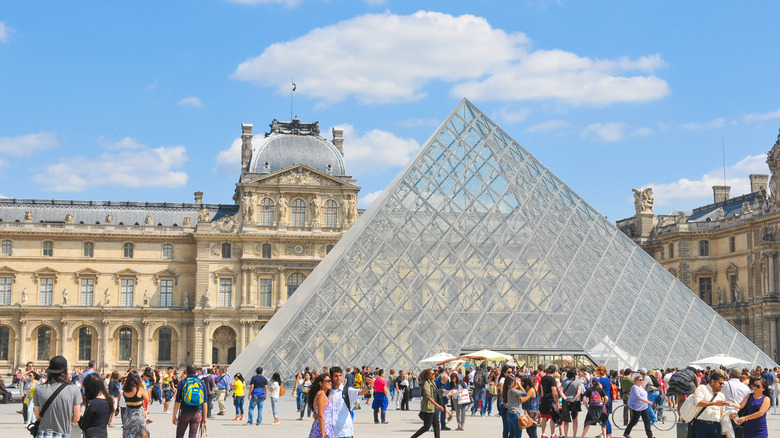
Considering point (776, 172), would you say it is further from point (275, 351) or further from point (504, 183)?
point (275, 351)

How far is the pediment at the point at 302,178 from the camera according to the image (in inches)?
2203

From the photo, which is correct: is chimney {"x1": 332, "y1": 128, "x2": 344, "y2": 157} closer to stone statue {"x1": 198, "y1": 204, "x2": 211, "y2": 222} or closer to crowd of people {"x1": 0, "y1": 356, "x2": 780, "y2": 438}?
stone statue {"x1": 198, "y1": 204, "x2": 211, "y2": 222}

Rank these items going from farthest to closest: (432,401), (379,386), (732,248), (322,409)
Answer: (732,248) < (379,386) < (432,401) < (322,409)

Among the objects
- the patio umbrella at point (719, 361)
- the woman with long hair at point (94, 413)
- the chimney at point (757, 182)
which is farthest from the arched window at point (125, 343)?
the woman with long hair at point (94, 413)

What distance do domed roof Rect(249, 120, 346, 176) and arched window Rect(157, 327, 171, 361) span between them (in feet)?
33.3

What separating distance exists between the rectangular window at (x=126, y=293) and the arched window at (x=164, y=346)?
7.80ft

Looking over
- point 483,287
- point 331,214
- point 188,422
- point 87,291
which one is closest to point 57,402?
point 188,422

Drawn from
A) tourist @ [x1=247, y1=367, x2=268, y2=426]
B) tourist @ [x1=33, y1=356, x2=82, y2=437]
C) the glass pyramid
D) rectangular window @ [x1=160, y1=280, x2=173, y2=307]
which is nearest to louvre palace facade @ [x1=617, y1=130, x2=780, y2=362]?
the glass pyramid

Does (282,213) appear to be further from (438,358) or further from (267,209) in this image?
(438,358)

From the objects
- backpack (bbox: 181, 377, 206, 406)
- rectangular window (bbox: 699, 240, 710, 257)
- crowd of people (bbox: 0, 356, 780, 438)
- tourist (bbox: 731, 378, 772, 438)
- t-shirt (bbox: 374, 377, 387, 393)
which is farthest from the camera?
rectangular window (bbox: 699, 240, 710, 257)

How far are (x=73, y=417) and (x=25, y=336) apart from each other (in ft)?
166

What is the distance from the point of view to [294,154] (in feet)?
189

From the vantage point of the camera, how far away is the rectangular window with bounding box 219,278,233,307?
56.1m

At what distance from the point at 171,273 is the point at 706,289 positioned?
2866 cm
